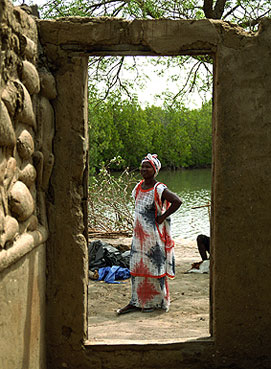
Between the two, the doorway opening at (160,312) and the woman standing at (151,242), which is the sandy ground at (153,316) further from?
the woman standing at (151,242)

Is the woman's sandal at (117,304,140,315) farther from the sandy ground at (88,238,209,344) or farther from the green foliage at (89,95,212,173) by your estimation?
the green foliage at (89,95,212,173)

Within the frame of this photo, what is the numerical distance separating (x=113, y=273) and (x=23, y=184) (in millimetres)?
4182

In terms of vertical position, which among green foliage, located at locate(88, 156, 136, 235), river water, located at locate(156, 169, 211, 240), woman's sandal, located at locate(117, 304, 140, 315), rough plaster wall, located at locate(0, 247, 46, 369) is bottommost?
river water, located at locate(156, 169, 211, 240)

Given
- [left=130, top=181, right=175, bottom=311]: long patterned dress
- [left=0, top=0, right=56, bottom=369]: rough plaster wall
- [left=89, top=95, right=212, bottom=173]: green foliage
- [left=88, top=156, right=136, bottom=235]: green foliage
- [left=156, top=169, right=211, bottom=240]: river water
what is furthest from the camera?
[left=89, top=95, right=212, bottom=173]: green foliage

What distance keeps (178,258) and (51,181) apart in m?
5.50

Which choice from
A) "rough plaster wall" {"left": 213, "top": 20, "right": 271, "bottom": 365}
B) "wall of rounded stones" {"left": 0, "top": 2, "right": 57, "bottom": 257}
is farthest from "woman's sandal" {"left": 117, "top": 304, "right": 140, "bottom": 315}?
"wall of rounded stones" {"left": 0, "top": 2, "right": 57, "bottom": 257}

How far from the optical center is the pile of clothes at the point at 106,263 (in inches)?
275

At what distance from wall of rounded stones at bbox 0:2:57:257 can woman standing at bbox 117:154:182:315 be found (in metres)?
1.87

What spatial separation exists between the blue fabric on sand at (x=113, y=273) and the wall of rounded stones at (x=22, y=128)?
364cm

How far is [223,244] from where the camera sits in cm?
356

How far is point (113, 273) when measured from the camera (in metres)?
6.95

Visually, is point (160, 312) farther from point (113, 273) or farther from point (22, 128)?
point (22, 128)

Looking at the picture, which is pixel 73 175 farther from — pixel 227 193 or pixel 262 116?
pixel 262 116

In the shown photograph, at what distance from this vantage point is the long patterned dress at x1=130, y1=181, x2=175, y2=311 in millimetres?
5133
